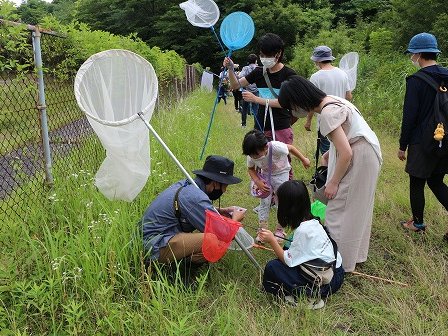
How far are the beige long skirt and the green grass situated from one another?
0.27 metres

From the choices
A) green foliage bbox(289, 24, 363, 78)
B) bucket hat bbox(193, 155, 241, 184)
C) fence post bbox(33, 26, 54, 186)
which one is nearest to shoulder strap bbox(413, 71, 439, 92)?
bucket hat bbox(193, 155, 241, 184)

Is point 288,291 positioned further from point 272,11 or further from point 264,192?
point 272,11

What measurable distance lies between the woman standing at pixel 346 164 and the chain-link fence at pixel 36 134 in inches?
75.8

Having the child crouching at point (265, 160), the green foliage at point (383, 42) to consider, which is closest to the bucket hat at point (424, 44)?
the child crouching at point (265, 160)

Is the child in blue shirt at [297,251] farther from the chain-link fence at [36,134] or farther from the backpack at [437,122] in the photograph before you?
the chain-link fence at [36,134]

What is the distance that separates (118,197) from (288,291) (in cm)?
142

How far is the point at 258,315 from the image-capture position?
241 cm

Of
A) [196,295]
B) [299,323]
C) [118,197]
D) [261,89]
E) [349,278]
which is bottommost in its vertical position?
[349,278]

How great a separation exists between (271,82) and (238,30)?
1.51m

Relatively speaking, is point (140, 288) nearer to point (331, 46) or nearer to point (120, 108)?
point (120, 108)

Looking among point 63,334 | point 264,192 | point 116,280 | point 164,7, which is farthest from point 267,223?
point 164,7

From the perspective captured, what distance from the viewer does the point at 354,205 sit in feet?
9.30

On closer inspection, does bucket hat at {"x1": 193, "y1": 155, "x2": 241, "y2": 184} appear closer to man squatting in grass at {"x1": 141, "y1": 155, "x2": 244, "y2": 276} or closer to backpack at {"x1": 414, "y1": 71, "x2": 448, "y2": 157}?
man squatting in grass at {"x1": 141, "y1": 155, "x2": 244, "y2": 276}

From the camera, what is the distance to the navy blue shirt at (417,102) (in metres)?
3.21
